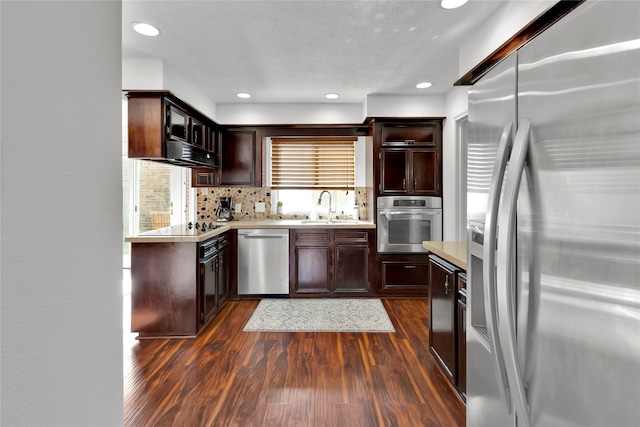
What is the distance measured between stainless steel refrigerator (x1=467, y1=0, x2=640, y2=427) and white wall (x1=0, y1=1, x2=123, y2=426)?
2.89ft

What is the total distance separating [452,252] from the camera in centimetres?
226

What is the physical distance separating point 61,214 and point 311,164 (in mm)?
4484

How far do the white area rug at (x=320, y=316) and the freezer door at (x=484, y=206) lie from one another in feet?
7.32

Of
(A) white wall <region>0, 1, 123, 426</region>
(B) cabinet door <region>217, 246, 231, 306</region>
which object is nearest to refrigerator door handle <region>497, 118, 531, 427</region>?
(A) white wall <region>0, 1, 123, 426</region>

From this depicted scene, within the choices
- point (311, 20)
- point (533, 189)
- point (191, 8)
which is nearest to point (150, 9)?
point (191, 8)

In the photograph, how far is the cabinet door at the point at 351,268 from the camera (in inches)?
175

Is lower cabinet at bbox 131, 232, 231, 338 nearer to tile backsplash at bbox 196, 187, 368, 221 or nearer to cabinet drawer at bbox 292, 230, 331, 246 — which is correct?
cabinet drawer at bbox 292, 230, 331, 246

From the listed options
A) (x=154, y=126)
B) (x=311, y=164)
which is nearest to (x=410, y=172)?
(x=311, y=164)

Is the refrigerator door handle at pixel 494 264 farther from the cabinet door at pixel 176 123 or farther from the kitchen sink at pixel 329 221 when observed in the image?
the kitchen sink at pixel 329 221

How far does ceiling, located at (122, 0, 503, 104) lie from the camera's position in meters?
2.34

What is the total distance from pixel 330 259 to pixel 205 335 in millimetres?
1790

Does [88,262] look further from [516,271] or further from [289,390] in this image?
[289,390]

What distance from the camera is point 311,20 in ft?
8.16

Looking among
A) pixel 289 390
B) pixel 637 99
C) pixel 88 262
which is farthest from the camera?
pixel 289 390
